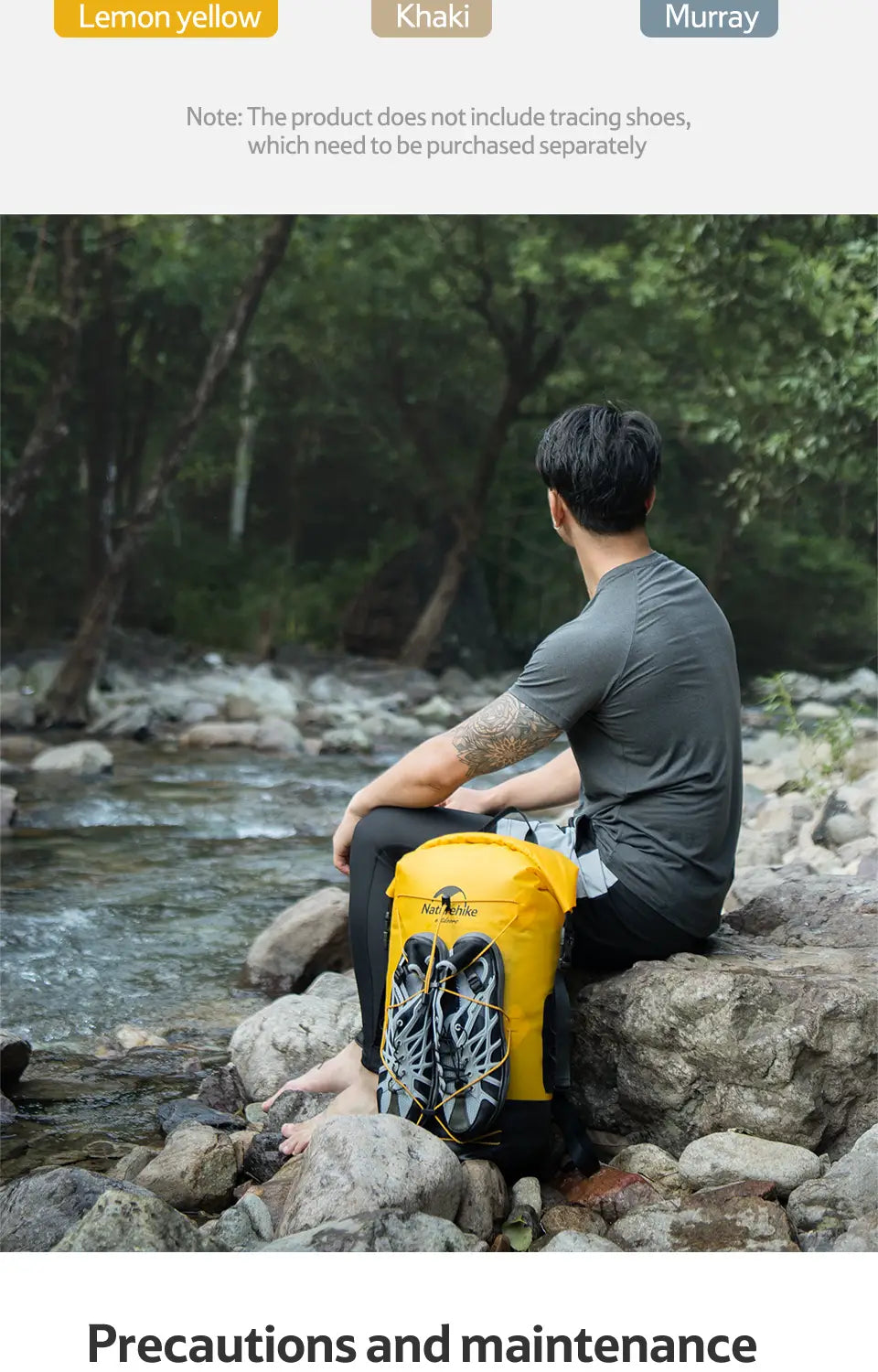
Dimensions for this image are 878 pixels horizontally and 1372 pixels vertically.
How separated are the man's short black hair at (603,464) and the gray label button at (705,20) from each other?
94cm

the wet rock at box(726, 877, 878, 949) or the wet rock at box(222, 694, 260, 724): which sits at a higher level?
the wet rock at box(726, 877, 878, 949)

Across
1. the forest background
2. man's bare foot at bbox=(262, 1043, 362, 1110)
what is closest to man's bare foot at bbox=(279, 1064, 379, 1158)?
man's bare foot at bbox=(262, 1043, 362, 1110)

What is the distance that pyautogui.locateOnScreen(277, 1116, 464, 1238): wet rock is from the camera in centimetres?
217

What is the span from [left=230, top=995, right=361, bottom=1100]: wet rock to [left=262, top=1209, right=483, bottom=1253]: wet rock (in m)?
1.24

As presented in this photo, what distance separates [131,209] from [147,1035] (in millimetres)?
2362

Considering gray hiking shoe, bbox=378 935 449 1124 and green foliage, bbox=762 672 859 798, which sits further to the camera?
green foliage, bbox=762 672 859 798

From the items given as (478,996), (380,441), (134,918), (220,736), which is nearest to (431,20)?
(478,996)

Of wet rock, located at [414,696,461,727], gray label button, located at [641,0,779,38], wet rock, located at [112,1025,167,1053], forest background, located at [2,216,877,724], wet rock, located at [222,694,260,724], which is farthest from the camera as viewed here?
forest background, located at [2,216,877,724]

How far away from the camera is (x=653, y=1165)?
2.57 m

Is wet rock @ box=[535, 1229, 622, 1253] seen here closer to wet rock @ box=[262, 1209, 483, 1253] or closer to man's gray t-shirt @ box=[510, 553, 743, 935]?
wet rock @ box=[262, 1209, 483, 1253]

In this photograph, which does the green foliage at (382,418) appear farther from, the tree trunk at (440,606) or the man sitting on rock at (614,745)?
the man sitting on rock at (614,745)

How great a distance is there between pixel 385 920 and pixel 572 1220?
68cm
